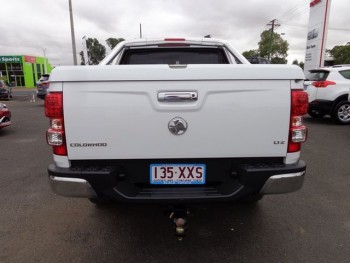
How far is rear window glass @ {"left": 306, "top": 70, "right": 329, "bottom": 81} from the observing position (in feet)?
29.0

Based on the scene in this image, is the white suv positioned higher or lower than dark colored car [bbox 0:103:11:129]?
higher

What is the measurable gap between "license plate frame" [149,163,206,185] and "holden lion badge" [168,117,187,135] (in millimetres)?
276

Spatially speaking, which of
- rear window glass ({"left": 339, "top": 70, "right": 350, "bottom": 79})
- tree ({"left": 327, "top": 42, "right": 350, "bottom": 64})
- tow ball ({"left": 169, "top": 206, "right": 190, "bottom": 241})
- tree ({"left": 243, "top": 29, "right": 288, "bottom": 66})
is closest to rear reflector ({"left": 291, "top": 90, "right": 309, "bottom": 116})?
tow ball ({"left": 169, "top": 206, "right": 190, "bottom": 241})

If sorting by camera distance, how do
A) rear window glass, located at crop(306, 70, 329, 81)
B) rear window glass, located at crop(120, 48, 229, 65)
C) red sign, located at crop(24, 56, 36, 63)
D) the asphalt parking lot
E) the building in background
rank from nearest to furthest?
the asphalt parking lot → rear window glass, located at crop(120, 48, 229, 65) → rear window glass, located at crop(306, 70, 329, 81) → the building in background → red sign, located at crop(24, 56, 36, 63)

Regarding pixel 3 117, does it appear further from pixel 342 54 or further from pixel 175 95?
A: pixel 342 54

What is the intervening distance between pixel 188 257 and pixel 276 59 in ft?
236

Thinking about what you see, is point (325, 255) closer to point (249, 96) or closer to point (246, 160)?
point (246, 160)

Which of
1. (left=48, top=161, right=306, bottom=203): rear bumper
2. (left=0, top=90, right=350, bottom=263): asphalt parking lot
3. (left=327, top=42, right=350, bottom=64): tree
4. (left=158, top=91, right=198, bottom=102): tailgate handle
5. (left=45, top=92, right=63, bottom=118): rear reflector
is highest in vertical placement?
(left=327, top=42, right=350, bottom=64): tree

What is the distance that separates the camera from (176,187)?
7.61 feet

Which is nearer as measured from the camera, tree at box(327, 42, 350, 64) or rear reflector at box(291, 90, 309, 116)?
rear reflector at box(291, 90, 309, 116)

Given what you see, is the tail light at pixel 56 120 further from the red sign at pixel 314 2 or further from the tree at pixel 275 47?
the tree at pixel 275 47

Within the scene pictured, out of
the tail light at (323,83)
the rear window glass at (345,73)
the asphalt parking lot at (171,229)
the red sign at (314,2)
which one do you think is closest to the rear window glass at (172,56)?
the asphalt parking lot at (171,229)

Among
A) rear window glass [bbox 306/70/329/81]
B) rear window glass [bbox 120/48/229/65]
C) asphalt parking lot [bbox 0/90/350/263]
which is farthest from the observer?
rear window glass [bbox 306/70/329/81]

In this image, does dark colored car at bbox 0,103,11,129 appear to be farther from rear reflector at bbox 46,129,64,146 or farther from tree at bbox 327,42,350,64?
tree at bbox 327,42,350,64
